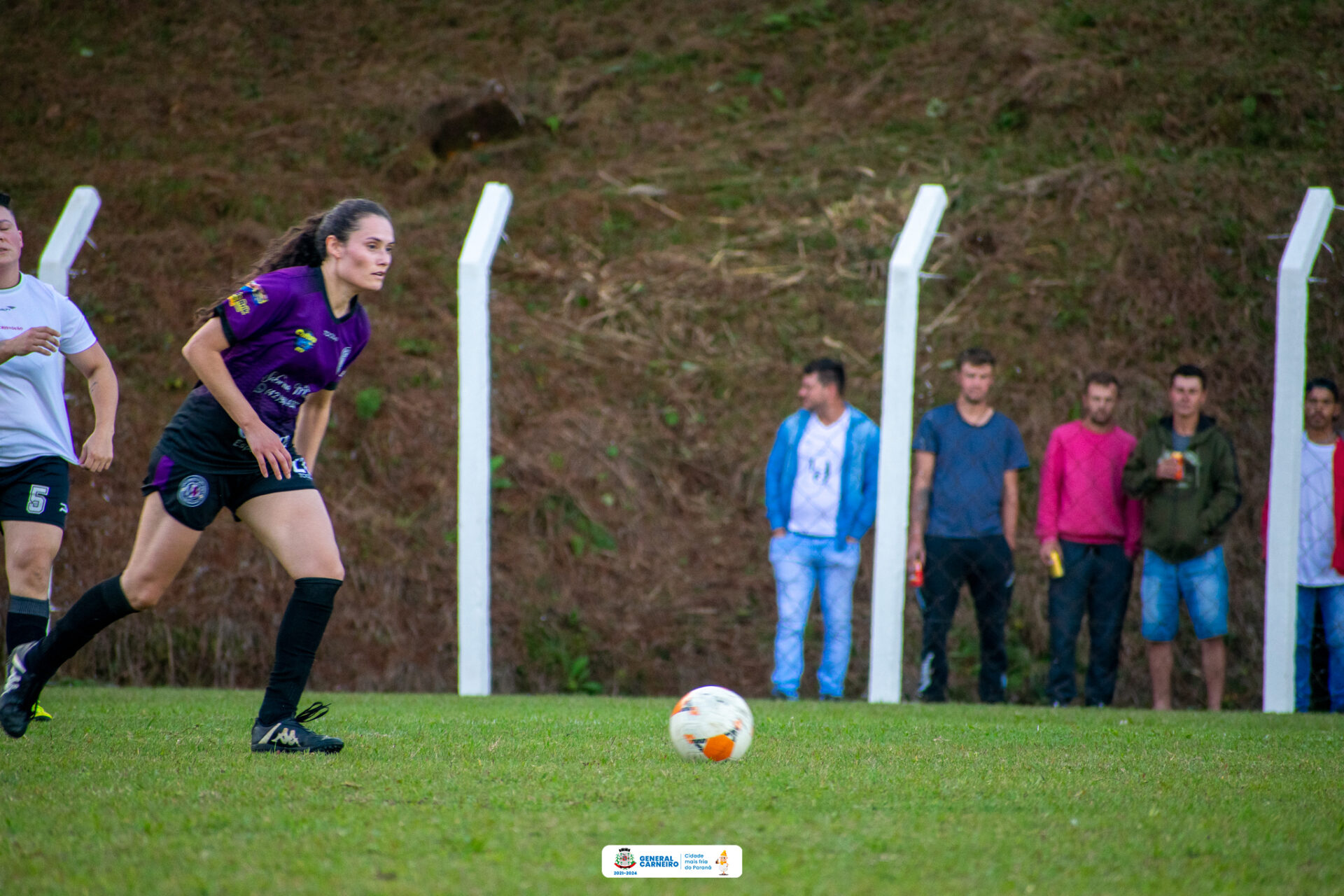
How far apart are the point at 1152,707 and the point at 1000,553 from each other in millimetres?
1508

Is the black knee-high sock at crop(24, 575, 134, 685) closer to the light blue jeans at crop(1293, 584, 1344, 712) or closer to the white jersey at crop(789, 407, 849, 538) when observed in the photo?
the white jersey at crop(789, 407, 849, 538)

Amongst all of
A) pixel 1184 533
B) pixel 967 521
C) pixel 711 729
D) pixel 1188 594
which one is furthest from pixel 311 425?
pixel 1188 594

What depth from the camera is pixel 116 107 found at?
13695 millimetres

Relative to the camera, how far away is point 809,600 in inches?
294

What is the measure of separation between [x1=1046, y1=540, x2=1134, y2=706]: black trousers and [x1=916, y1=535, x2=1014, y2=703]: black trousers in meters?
0.31

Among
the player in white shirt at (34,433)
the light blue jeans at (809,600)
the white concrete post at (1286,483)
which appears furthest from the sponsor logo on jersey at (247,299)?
the white concrete post at (1286,483)

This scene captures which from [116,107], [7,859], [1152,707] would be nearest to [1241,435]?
[1152,707]

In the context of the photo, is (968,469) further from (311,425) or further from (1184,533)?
(311,425)

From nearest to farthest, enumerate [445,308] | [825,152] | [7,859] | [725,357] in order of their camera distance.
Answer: [7,859] < [725,357] < [445,308] < [825,152]

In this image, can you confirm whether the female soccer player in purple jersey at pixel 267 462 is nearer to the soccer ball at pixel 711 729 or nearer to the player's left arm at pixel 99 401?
the player's left arm at pixel 99 401

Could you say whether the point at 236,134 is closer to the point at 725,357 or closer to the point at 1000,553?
the point at 725,357

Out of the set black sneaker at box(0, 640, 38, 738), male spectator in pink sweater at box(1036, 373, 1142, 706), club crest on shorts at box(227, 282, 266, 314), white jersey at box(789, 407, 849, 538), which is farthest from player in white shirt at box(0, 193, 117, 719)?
male spectator in pink sweater at box(1036, 373, 1142, 706)

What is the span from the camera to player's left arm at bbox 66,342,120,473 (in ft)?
16.1

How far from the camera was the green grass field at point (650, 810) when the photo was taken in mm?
2502
